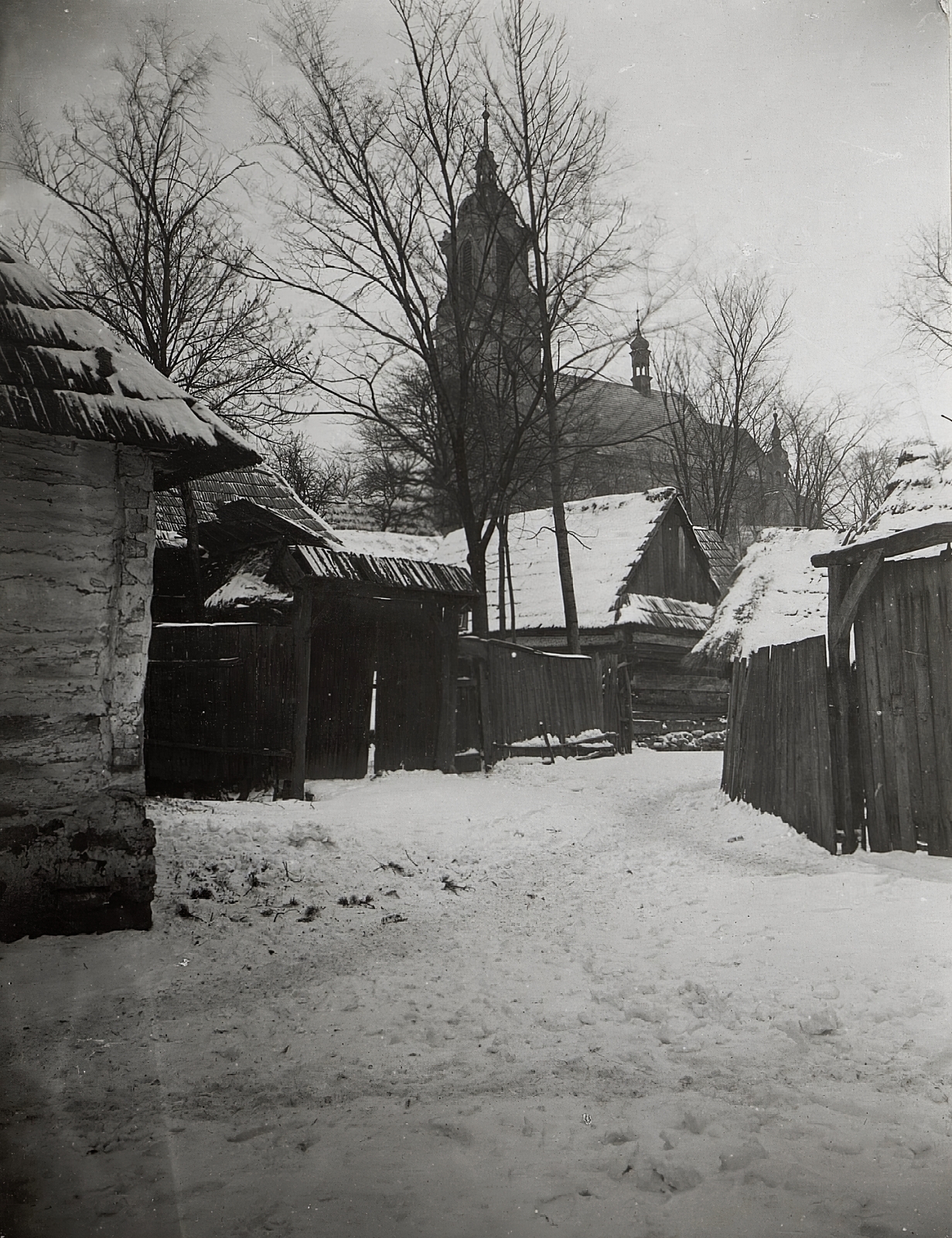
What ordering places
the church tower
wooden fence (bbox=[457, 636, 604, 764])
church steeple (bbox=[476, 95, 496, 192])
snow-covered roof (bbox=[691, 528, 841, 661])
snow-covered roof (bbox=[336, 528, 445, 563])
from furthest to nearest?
snow-covered roof (bbox=[336, 528, 445, 563]), the church tower, church steeple (bbox=[476, 95, 496, 192]), wooden fence (bbox=[457, 636, 604, 764]), snow-covered roof (bbox=[691, 528, 841, 661])

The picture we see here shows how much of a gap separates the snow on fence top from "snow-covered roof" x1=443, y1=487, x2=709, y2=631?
0.06 ft

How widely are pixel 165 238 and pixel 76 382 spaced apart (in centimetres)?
301

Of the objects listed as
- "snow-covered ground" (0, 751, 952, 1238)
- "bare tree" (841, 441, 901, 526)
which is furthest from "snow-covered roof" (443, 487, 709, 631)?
"snow-covered ground" (0, 751, 952, 1238)

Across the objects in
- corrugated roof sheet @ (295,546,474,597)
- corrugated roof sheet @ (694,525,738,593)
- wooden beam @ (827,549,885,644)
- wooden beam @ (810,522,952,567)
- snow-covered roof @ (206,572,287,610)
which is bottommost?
wooden beam @ (827,549,885,644)

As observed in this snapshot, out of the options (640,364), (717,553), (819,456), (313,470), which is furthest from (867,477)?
(717,553)

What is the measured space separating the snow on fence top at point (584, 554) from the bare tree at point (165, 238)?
1011cm

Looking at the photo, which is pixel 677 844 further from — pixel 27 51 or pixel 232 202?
pixel 27 51

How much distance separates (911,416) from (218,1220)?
520 centimetres

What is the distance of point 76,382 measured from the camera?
4.04 metres

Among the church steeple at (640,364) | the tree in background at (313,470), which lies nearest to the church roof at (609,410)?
the church steeple at (640,364)

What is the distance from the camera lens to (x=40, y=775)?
4.02m

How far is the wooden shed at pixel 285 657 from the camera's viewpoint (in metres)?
7.98

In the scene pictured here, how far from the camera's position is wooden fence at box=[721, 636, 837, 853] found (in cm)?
581

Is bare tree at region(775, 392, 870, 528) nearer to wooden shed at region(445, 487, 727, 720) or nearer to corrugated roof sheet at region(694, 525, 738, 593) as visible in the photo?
corrugated roof sheet at region(694, 525, 738, 593)
